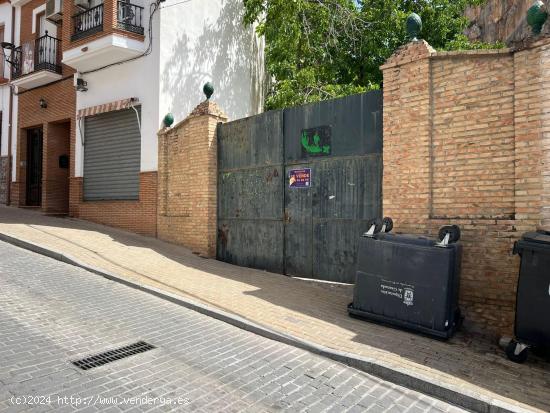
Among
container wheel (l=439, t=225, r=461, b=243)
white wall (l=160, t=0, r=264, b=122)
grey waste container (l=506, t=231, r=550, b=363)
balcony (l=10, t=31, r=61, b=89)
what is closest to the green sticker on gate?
container wheel (l=439, t=225, r=461, b=243)

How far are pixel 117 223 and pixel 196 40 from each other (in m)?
5.71

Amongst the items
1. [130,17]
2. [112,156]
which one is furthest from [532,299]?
[130,17]

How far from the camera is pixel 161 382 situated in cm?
349

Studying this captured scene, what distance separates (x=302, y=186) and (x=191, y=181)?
123 inches

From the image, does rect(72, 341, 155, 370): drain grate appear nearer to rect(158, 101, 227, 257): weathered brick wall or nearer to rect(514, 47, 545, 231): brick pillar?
rect(514, 47, 545, 231): brick pillar

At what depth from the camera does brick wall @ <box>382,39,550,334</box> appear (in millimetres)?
4918

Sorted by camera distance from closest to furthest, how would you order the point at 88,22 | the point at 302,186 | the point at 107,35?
the point at 302,186 < the point at 107,35 < the point at 88,22

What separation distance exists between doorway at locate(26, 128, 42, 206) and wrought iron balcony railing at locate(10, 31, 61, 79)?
7.08ft

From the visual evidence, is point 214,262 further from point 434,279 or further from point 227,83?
point 227,83

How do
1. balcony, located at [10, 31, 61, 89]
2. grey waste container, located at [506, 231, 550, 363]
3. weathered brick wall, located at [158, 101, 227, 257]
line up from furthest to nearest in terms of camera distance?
balcony, located at [10, 31, 61, 89], weathered brick wall, located at [158, 101, 227, 257], grey waste container, located at [506, 231, 550, 363]

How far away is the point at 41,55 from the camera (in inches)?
541

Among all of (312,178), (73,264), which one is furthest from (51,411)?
(312,178)

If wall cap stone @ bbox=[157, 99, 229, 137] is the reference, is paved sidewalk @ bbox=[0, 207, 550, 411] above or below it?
below

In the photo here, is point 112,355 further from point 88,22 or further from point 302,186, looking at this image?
point 88,22
